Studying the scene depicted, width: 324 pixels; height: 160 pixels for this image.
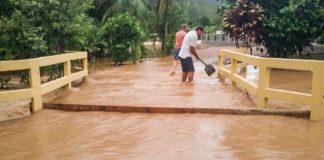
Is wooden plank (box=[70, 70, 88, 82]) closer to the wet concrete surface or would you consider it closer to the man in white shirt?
the wet concrete surface

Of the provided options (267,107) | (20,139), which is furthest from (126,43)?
(20,139)

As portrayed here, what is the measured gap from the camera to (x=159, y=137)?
6.55 m

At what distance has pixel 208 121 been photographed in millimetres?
7586

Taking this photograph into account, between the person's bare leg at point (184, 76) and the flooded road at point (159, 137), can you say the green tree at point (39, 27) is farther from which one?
the flooded road at point (159, 137)

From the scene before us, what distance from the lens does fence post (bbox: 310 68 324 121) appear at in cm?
732

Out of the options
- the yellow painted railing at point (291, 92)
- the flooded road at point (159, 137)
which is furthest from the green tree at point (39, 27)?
the yellow painted railing at point (291, 92)

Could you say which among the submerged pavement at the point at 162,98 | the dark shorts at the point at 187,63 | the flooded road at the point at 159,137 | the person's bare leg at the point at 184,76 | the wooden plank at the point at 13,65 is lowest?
the flooded road at the point at 159,137

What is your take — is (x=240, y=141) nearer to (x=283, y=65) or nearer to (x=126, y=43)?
(x=283, y=65)

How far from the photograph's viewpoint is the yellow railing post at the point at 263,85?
8342 millimetres

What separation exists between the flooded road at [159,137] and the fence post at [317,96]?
22 centimetres

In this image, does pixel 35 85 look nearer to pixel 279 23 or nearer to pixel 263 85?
pixel 263 85

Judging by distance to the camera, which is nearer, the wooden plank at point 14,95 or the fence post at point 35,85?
the wooden plank at point 14,95

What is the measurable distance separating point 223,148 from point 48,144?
254 cm

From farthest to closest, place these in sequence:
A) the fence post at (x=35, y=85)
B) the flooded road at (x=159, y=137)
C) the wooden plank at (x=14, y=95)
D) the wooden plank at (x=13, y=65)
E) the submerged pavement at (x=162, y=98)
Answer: the fence post at (x=35, y=85), the submerged pavement at (x=162, y=98), the wooden plank at (x=14, y=95), the wooden plank at (x=13, y=65), the flooded road at (x=159, y=137)
